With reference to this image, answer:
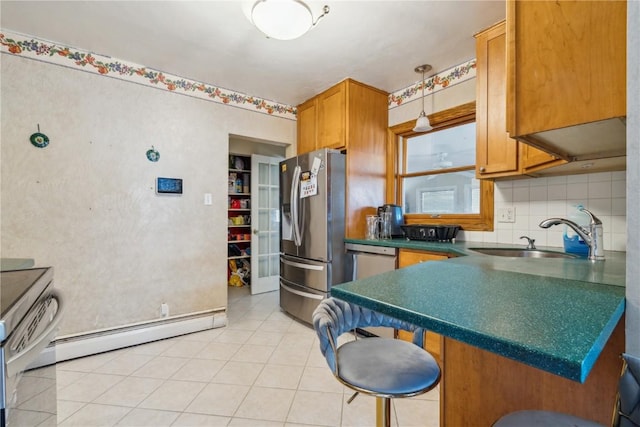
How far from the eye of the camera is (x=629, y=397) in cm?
58

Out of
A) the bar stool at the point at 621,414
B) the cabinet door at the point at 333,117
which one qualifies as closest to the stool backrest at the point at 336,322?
the bar stool at the point at 621,414

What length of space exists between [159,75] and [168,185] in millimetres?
981

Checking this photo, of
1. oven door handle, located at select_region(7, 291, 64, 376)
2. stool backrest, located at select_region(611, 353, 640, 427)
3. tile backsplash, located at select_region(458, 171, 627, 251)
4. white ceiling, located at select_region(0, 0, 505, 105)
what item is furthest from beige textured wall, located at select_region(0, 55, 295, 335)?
stool backrest, located at select_region(611, 353, 640, 427)

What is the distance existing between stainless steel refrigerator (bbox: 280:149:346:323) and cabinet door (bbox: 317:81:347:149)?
239 millimetres

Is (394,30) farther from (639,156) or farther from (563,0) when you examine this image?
(639,156)

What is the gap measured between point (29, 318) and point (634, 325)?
5.12 feet

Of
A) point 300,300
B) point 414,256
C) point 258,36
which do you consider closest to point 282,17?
point 258,36

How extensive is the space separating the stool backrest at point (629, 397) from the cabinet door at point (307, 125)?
2749 millimetres

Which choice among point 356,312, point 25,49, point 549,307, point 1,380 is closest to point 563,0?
point 549,307

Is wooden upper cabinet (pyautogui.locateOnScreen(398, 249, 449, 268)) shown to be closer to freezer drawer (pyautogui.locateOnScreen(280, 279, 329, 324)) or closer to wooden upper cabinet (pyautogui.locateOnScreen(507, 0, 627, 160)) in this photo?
freezer drawer (pyautogui.locateOnScreen(280, 279, 329, 324))

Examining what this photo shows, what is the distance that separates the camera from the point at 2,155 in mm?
1959

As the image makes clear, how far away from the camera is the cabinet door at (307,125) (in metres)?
3.06

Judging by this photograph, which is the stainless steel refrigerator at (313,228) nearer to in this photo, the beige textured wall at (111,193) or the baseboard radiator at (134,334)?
the beige textured wall at (111,193)

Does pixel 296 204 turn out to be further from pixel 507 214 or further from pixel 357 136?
pixel 507 214
